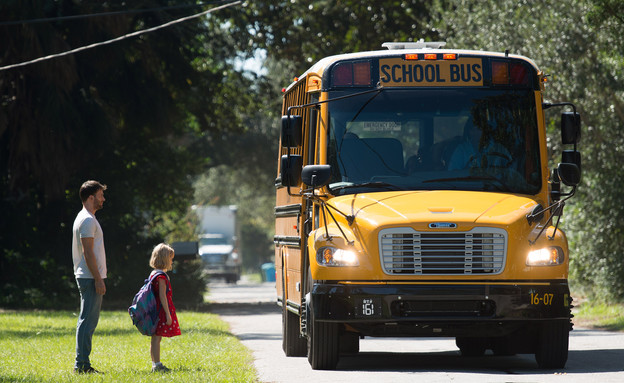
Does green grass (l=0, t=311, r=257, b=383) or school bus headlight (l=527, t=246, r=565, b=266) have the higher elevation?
school bus headlight (l=527, t=246, r=565, b=266)

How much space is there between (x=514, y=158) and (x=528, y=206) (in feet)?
2.23

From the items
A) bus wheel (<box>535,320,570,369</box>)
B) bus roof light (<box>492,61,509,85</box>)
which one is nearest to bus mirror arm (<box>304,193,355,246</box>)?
bus wheel (<box>535,320,570,369</box>)

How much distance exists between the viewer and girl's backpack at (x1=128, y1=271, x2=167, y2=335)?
10.6 metres

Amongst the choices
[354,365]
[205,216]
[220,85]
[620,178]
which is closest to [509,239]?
[354,365]

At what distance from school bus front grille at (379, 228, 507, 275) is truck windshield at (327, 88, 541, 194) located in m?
0.88

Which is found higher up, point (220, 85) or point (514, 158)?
point (220, 85)

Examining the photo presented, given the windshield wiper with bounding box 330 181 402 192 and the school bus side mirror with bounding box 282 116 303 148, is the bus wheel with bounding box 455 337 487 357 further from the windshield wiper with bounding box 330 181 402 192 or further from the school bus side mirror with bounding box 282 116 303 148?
the school bus side mirror with bounding box 282 116 303 148

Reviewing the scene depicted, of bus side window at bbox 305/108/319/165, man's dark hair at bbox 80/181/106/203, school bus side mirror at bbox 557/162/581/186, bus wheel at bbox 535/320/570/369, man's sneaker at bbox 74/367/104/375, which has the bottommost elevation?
man's sneaker at bbox 74/367/104/375

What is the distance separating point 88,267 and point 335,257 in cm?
220

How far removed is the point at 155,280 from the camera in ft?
35.0

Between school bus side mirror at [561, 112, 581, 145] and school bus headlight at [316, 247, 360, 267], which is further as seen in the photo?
school bus side mirror at [561, 112, 581, 145]

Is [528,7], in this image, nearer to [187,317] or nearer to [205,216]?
[187,317]

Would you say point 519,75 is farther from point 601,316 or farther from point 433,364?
point 601,316

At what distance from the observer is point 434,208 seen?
34.4ft
